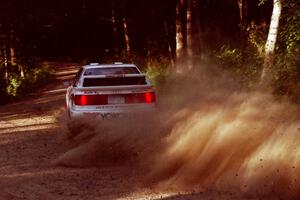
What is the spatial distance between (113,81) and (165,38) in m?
24.3

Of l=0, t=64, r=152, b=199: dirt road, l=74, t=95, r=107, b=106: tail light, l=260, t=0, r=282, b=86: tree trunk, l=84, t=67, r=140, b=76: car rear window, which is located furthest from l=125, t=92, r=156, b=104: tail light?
l=260, t=0, r=282, b=86: tree trunk

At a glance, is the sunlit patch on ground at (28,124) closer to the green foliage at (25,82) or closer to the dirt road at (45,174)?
the dirt road at (45,174)

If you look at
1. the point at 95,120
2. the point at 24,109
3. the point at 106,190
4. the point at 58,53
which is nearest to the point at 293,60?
the point at 95,120

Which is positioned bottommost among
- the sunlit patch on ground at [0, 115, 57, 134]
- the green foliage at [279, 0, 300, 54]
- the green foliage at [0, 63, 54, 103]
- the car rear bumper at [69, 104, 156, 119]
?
the green foliage at [0, 63, 54, 103]

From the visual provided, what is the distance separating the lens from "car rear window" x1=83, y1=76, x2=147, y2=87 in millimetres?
11195

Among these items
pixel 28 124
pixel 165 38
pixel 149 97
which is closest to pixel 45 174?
pixel 149 97

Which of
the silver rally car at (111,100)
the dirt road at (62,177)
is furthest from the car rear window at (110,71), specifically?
the dirt road at (62,177)

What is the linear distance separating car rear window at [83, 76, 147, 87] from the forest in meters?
3.30

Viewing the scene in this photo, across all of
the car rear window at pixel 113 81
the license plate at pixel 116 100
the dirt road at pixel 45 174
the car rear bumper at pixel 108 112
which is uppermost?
the car rear window at pixel 113 81

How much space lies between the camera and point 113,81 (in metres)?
11.4

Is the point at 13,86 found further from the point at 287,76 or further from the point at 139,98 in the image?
the point at 139,98

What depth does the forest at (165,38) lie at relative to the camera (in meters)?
14.5

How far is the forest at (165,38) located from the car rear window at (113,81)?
330cm

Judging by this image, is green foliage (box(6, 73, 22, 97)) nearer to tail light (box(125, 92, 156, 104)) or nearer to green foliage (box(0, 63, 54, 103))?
green foliage (box(0, 63, 54, 103))
